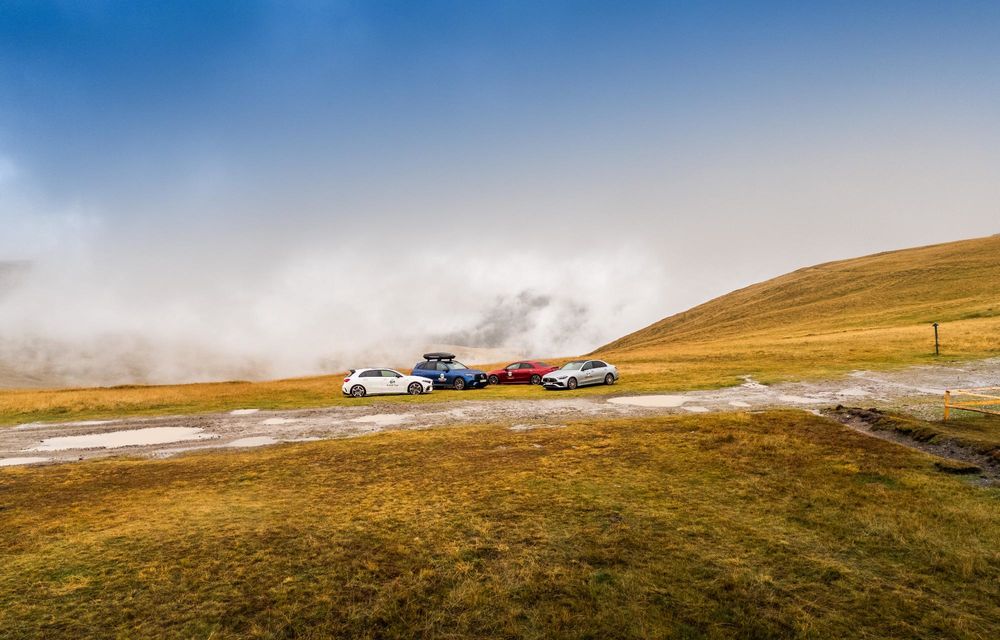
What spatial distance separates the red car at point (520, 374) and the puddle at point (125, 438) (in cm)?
1970

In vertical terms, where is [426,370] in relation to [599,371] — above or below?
above

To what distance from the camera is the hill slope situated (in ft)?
184

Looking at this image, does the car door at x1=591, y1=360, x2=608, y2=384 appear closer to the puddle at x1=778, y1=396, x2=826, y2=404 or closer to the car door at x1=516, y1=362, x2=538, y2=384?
the car door at x1=516, y1=362, x2=538, y2=384

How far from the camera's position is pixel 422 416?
774 inches

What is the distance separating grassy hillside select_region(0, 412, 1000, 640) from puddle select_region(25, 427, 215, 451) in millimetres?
4942

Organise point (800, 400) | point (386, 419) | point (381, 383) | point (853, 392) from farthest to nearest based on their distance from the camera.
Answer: point (381, 383) → point (853, 392) → point (800, 400) → point (386, 419)

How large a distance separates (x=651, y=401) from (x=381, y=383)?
626 inches

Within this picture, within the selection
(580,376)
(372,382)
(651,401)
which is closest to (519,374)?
(580,376)

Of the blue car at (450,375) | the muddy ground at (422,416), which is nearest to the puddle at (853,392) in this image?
the muddy ground at (422,416)

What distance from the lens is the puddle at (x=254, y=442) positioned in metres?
14.9

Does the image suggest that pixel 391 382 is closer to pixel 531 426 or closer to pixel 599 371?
pixel 599 371

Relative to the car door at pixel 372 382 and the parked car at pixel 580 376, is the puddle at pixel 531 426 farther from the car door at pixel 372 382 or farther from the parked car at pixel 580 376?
the car door at pixel 372 382

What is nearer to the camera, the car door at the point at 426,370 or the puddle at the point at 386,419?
the puddle at the point at 386,419

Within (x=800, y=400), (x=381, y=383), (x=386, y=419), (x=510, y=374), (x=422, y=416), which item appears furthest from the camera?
(x=510, y=374)
